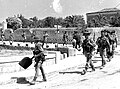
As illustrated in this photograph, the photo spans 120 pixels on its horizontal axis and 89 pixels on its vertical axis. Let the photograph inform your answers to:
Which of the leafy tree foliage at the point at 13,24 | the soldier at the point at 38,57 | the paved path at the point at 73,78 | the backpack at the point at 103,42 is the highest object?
the leafy tree foliage at the point at 13,24

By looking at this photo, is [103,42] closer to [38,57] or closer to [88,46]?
[88,46]

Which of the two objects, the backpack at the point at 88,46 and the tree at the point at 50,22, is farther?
the tree at the point at 50,22

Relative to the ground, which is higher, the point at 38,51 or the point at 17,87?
the point at 38,51

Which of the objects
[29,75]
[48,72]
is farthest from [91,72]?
[29,75]

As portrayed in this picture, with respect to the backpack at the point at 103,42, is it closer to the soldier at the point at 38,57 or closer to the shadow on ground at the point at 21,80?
the soldier at the point at 38,57

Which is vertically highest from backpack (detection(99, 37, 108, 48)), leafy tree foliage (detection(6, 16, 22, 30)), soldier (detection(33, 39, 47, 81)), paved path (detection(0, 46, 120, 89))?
leafy tree foliage (detection(6, 16, 22, 30))

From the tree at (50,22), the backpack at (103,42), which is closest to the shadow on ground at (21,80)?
the backpack at (103,42)

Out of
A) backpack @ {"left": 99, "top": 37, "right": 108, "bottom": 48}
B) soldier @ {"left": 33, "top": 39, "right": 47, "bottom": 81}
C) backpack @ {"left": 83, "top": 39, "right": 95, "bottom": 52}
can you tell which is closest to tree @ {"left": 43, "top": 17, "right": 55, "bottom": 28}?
backpack @ {"left": 99, "top": 37, "right": 108, "bottom": 48}

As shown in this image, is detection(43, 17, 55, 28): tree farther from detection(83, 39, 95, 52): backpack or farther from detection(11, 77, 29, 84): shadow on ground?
detection(11, 77, 29, 84): shadow on ground

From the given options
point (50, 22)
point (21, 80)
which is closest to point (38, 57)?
point (21, 80)

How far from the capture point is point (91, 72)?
12812 millimetres

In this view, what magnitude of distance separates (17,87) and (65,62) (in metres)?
5.89

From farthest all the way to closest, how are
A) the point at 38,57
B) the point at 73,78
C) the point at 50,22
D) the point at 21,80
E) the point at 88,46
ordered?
1. the point at 50,22
2. the point at 88,46
3. the point at 73,78
4. the point at 21,80
5. the point at 38,57

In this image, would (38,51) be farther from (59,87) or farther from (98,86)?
(98,86)
